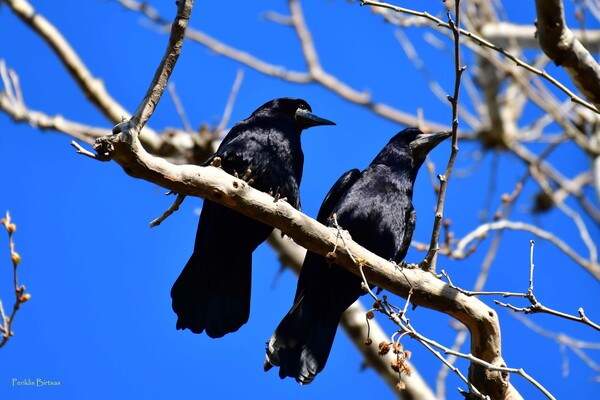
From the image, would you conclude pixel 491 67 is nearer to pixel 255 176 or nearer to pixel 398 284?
pixel 255 176

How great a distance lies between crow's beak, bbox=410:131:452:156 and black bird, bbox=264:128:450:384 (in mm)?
338

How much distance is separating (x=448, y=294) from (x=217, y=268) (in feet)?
5.45

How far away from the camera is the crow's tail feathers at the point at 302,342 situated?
545 cm

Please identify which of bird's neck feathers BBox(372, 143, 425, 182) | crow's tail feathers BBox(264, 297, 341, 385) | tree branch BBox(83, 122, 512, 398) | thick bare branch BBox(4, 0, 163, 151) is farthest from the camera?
thick bare branch BBox(4, 0, 163, 151)

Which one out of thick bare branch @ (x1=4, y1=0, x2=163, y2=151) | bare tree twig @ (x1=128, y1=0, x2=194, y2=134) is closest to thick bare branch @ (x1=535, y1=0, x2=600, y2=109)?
bare tree twig @ (x1=128, y1=0, x2=194, y2=134)

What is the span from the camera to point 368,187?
6.01 metres

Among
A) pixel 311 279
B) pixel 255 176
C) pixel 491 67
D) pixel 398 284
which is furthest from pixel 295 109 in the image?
pixel 491 67

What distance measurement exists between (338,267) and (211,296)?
833mm

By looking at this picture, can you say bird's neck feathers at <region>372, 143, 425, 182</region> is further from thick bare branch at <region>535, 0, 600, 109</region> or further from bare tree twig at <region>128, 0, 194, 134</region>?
bare tree twig at <region>128, 0, 194, 134</region>

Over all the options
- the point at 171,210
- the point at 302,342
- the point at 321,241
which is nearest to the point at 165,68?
the point at 171,210

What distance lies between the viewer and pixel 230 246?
5602mm

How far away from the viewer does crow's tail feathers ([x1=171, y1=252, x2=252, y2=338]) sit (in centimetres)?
551

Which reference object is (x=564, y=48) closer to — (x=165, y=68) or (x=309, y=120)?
(x=165, y=68)

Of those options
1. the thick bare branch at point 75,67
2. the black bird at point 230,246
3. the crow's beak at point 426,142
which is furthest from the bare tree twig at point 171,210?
the thick bare branch at point 75,67
